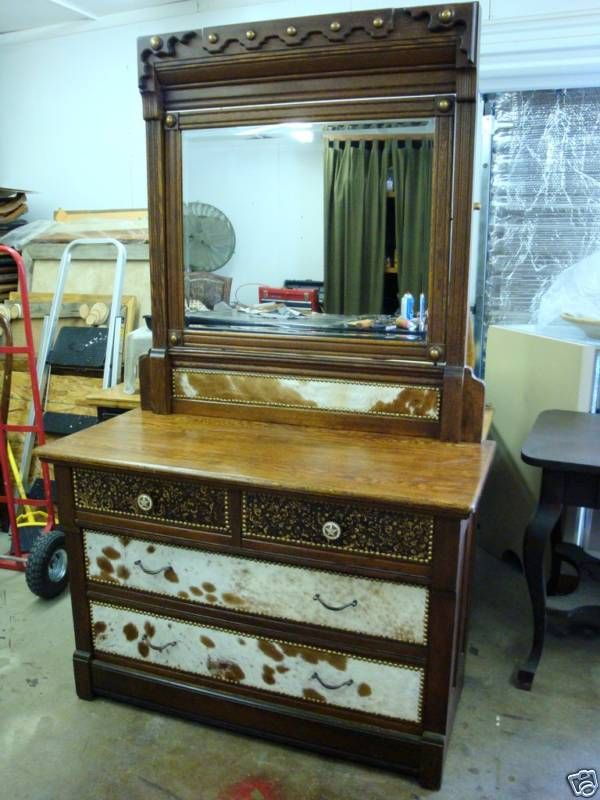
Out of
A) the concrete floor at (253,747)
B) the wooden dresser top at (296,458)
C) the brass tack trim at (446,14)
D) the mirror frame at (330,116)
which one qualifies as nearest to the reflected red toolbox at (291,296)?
the mirror frame at (330,116)

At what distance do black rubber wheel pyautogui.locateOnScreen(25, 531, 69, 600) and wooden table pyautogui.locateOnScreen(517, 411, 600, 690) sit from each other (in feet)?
5.39

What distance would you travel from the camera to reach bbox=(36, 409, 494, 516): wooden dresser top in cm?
148

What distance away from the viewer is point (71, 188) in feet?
11.6

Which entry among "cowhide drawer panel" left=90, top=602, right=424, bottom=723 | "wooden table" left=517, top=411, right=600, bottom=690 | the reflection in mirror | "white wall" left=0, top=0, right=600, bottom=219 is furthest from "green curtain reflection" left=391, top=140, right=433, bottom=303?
"white wall" left=0, top=0, right=600, bottom=219

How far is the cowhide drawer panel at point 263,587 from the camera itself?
1.54 m

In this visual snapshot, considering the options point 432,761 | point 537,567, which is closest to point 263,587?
point 432,761

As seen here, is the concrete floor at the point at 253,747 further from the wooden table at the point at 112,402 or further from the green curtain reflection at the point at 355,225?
the green curtain reflection at the point at 355,225

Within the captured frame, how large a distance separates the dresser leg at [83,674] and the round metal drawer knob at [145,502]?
535 millimetres

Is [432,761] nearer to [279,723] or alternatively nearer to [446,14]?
[279,723]

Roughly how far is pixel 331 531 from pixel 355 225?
3.01 ft

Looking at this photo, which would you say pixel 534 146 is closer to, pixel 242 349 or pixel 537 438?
pixel 537 438

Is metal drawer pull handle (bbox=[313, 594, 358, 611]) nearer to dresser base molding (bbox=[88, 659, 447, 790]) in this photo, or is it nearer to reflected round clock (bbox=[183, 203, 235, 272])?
dresser base molding (bbox=[88, 659, 447, 790])

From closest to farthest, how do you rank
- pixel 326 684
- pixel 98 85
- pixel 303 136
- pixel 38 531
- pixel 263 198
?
pixel 326 684 < pixel 303 136 < pixel 263 198 < pixel 38 531 < pixel 98 85

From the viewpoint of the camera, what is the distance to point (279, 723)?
171 cm
